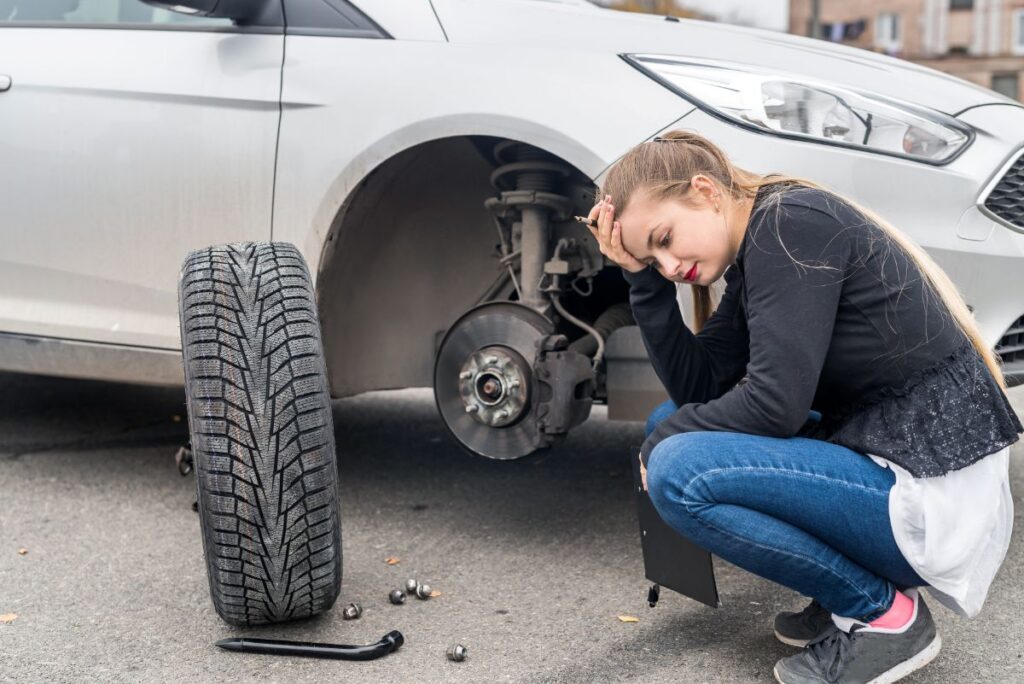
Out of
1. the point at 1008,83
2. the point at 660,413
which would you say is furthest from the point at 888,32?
the point at 660,413

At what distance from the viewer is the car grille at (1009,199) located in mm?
2533

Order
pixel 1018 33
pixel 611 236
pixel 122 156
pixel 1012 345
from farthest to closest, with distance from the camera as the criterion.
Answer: pixel 1018 33 < pixel 122 156 < pixel 1012 345 < pixel 611 236

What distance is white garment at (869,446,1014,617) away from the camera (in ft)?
6.65

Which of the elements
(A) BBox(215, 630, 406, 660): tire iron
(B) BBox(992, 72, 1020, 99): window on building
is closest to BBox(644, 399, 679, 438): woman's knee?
(A) BBox(215, 630, 406, 660): tire iron

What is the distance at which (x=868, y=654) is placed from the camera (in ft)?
6.86

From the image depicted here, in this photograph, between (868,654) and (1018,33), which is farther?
(1018,33)

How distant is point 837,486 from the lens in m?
2.06

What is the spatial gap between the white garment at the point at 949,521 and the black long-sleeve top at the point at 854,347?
0.10 ft

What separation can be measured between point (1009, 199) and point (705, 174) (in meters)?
0.87

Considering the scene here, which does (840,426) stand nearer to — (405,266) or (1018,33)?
(405,266)

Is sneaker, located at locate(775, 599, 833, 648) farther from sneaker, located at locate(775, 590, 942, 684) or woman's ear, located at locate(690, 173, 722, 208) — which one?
woman's ear, located at locate(690, 173, 722, 208)

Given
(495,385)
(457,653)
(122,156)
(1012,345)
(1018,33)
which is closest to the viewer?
(457,653)

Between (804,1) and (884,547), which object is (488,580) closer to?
(884,547)

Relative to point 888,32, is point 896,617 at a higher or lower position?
lower
